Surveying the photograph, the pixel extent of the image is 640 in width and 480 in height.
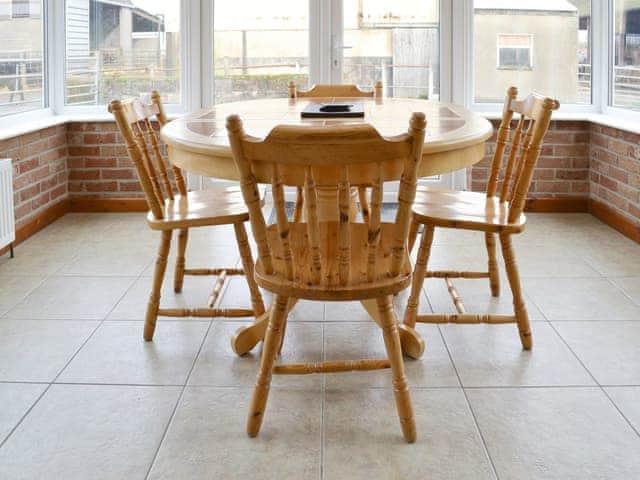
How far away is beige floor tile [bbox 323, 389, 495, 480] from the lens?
72.2 inches

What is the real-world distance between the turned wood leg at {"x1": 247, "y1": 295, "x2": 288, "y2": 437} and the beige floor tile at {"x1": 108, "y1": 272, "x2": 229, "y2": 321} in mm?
948

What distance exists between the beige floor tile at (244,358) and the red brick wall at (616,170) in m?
2.17

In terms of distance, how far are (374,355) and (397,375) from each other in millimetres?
549

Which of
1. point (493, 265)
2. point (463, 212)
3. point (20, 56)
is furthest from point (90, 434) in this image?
point (20, 56)

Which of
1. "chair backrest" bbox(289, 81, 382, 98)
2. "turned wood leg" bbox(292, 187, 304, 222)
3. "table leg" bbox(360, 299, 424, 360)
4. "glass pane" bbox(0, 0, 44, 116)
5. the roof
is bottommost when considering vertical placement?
"table leg" bbox(360, 299, 424, 360)

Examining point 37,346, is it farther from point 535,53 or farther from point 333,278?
point 535,53

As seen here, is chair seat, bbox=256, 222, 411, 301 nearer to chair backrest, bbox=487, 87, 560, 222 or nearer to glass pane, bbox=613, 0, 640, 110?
A: chair backrest, bbox=487, 87, 560, 222

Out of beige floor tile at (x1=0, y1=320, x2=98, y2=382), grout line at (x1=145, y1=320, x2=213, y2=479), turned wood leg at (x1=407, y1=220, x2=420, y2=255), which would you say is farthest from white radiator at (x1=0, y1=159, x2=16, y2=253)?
turned wood leg at (x1=407, y1=220, x2=420, y2=255)

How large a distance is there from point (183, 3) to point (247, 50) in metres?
0.48

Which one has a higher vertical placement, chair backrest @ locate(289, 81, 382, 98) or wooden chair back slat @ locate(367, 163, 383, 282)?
chair backrest @ locate(289, 81, 382, 98)

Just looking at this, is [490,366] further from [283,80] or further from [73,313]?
[283,80]

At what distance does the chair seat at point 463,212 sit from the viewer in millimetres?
2486

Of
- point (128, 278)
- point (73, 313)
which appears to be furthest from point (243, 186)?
point (128, 278)

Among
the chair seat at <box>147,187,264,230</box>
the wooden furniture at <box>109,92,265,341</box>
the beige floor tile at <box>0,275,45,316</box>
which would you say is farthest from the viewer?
the beige floor tile at <box>0,275,45,316</box>
